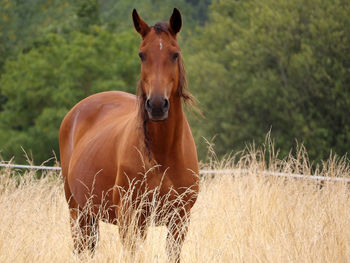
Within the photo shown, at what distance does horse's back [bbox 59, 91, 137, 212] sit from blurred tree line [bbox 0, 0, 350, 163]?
1907 centimetres

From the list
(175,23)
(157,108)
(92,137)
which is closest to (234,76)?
(92,137)

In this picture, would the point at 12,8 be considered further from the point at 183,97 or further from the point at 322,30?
the point at 183,97

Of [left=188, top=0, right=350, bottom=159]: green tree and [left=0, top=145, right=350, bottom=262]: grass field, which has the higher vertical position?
[left=0, top=145, right=350, bottom=262]: grass field

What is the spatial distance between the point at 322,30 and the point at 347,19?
1.17m

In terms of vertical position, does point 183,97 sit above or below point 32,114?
above

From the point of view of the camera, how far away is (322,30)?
26.5 m

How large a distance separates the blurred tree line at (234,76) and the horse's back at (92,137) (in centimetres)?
1907

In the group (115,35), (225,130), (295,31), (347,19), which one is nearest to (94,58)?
(115,35)

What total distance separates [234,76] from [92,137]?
26.4m

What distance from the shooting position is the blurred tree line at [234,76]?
86.2 ft

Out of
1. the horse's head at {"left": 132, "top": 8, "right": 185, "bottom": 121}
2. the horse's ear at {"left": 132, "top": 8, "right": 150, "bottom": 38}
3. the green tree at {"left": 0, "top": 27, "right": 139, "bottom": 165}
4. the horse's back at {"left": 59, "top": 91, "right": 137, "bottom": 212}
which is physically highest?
the horse's ear at {"left": 132, "top": 8, "right": 150, "bottom": 38}

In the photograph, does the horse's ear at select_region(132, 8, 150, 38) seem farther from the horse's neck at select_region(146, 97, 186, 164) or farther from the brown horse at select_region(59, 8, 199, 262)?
the horse's neck at select_region(146, 97, 186, 164)

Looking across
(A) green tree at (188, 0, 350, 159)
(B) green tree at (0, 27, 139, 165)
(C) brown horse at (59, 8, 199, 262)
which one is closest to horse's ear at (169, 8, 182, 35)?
(C) brown horse at (59, 8, 199, 262)

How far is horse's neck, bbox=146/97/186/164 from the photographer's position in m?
4.21
